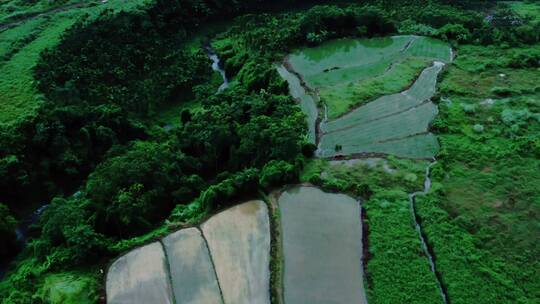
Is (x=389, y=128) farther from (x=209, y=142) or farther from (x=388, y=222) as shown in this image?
(x=209, y=142)

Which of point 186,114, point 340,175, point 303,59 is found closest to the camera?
point 340,175

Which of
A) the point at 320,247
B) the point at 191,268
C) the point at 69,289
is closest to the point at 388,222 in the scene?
the point at 320,247

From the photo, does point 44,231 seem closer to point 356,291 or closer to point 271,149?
point 271,149

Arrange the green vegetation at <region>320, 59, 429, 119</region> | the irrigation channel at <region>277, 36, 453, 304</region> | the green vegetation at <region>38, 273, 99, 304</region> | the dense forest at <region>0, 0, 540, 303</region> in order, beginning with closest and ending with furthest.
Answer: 1. the green vegetation at <region>38, 273, 99, 304</region>
2. the dense forest at <region>0, 0, 540, 303</region>
3. the irrigation channel at <region>277, 36, 453, 304</region>
4. the green vegetation at <region>320, 59, 429, 119</region>

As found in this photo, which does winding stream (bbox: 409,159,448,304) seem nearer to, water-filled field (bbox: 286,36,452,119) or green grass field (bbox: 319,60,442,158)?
green grass field (bbox: 319,60,442,158)

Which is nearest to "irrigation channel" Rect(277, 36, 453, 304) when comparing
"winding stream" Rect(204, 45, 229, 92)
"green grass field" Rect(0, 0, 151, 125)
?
"winding stream" Rect(204, 45, 229, 92)

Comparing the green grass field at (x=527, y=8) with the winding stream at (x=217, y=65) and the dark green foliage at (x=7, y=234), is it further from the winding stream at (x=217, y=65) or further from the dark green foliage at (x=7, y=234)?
the dark green foliage at (x=7, y=234)

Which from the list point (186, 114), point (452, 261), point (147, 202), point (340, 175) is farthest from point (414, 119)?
point (147, 202)
